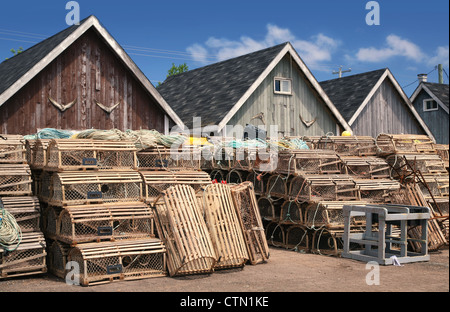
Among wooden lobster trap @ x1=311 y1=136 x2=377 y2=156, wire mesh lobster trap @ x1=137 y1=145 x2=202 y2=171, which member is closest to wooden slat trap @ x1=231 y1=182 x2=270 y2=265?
wire mesh lobster trap @ x1=137 y1=145 x2=202 y2=171

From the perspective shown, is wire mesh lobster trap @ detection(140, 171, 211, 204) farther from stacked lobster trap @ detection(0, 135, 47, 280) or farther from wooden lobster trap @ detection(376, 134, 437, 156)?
wooden lobster trap @ detection(376, 134, 437, 156)

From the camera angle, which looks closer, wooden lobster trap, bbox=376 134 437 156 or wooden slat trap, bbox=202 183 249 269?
wooden slat trap, bbox=202 183 249 269

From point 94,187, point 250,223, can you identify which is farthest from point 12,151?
point 250,223

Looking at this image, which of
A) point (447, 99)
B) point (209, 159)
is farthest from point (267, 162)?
point (447, 99)

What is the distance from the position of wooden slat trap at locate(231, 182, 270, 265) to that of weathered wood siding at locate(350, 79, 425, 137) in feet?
44.1

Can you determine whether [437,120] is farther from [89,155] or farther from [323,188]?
[89,155]

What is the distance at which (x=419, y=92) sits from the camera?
3241cm

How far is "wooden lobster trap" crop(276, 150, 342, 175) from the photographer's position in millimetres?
11594

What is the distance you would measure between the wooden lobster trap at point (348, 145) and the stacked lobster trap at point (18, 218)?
7240 millimetres

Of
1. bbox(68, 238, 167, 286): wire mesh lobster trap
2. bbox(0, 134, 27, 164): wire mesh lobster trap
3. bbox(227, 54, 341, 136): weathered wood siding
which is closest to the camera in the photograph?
bbox(68, 238, 167, 286): wire mesh lobster trap

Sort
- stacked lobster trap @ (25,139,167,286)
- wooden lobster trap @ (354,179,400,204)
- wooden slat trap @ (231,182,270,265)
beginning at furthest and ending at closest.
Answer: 1. wooden lobster trap @ (354,179,400,204)
2. wooden slat trap @ (231,182,270,265)
3. stacked lobster trap @ (25,139,167,286)

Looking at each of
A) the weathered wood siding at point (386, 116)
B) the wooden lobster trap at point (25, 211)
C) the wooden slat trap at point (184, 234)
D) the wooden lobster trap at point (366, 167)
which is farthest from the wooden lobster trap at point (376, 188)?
the weathered wood siding at point (386, 116)
